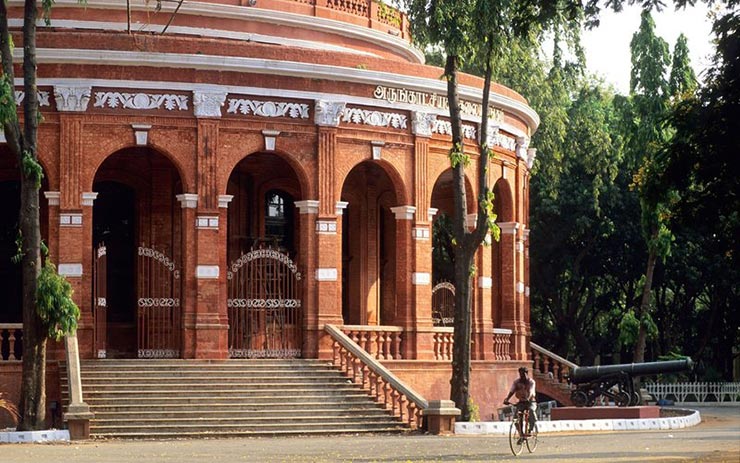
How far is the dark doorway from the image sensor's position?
1272 inches

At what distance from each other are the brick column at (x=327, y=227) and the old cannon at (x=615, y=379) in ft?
20.6

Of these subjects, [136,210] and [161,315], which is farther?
[136,210]

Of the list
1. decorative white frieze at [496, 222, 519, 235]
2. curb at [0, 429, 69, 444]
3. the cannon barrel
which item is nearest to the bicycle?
curb at [0, 429, 69, 444]

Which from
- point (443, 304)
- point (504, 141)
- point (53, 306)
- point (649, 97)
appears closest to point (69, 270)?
point (53, 306)

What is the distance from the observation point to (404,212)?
3197cm

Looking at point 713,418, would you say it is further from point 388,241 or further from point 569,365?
point 388,241

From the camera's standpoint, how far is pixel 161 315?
30.1 meters

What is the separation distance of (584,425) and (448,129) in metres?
7.62

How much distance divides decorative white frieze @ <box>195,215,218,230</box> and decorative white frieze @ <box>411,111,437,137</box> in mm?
4976

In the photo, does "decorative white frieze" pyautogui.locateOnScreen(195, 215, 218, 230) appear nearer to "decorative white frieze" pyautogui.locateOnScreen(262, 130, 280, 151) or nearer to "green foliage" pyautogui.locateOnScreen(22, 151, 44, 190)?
"decorative white frieze" pyautogui.locateOnScreen(262, 130, 280, 151)

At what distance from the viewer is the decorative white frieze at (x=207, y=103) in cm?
2958

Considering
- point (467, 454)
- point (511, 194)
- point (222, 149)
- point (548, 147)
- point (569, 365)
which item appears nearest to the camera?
point (467, 454)

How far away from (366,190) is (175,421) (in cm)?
1077

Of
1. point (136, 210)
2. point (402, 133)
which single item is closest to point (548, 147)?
point (402, 133)
